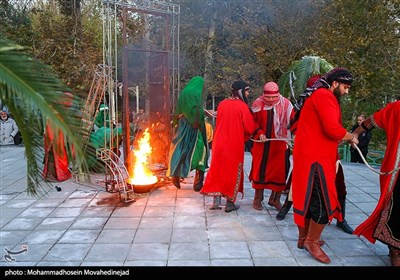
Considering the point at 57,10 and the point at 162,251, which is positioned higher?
the point at 57,10

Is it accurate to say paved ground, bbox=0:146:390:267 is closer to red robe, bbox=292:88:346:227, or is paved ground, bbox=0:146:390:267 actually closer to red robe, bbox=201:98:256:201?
red robe, bbox=201:98:256:201

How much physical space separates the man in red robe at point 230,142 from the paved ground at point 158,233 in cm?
39

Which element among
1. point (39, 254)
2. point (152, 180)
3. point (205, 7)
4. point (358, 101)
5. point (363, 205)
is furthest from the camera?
point (205, 7)

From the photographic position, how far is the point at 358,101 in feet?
32.9

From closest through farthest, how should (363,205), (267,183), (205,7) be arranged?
(267,183) < (363,205) < (205,7)

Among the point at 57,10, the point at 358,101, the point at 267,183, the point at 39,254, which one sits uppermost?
the point at 57,10

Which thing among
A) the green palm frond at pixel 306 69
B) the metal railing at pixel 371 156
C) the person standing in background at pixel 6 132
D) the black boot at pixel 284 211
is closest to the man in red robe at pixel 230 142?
the black boot at pixel 284 211

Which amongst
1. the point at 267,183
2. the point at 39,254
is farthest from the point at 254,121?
the point at 39,254

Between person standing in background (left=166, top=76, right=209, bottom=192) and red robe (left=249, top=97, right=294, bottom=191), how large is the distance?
3.67ft

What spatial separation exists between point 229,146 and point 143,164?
5.54 ft

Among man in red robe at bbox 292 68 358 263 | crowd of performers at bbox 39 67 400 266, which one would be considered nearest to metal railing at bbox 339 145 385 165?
crowd of performers at bbox 39 67 400 266

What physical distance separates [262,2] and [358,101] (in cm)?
545

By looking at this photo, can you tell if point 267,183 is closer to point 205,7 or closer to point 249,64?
point 249,64

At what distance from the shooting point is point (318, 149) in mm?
3537
